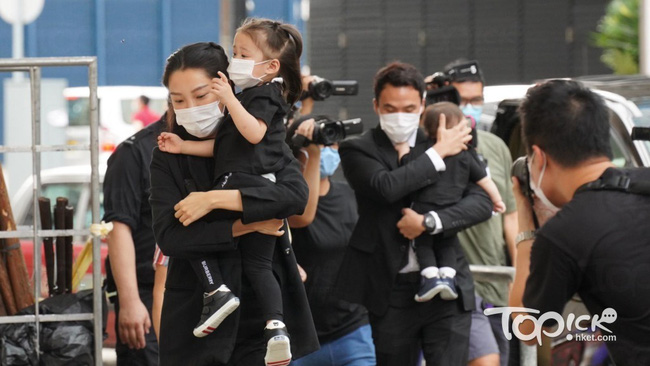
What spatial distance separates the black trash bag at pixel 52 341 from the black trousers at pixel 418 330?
1329 mm

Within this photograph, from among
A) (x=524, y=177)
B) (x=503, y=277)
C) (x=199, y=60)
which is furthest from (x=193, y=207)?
(x=503, y=277)

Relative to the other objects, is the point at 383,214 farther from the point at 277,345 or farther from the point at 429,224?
the point at 277,345

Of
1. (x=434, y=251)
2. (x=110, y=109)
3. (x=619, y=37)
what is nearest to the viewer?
(x=434, y=251)

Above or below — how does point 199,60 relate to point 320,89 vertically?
above

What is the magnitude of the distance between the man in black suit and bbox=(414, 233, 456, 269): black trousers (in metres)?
0.05

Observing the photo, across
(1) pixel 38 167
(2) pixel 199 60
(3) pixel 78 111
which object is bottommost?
(3) pixel 78 111

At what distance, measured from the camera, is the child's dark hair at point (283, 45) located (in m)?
3.95

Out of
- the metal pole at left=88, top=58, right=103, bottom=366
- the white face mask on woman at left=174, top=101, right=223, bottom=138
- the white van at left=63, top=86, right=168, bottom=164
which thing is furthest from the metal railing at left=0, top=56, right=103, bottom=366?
the white van at left=63, top=86, right=168, bottom=164

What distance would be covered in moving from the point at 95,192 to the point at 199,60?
4.60 feet

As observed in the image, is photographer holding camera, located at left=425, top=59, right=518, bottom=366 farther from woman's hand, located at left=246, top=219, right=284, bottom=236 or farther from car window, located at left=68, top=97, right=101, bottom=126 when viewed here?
car window, located at left=68, top=97, right=101, bottom=126

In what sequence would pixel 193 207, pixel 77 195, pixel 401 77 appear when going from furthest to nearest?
pixel 77 195 < pixel 401 77 < pixel 193 207

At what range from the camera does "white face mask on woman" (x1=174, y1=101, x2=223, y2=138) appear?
3744mm

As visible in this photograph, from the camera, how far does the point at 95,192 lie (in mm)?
4953

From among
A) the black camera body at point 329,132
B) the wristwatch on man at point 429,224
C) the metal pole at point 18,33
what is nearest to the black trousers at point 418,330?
the wristwatch on man at point 429,224
